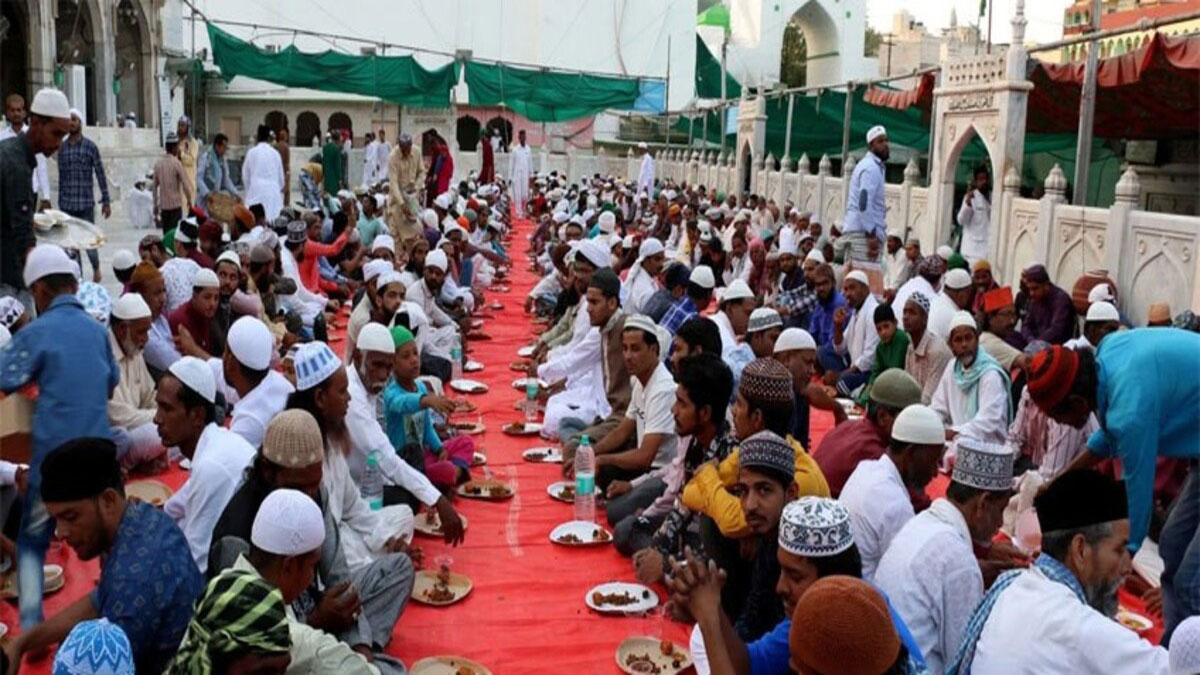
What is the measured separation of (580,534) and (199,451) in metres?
1.84

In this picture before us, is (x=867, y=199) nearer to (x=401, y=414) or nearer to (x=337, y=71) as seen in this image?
(x=401, y=414)

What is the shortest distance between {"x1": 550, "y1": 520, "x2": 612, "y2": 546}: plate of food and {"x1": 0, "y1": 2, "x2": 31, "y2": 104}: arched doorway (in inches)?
674

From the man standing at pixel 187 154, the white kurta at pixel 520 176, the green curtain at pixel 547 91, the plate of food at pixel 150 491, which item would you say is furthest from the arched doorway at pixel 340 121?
the plate of food at pixel 150 491

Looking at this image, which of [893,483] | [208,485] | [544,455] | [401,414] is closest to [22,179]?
Answer: [401,414]

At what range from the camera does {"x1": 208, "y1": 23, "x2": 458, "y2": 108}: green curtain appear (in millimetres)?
19797

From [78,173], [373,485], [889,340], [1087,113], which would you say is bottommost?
[373,485]

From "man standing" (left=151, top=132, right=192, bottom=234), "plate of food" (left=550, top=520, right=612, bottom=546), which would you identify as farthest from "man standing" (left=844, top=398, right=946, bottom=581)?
"man standing" (left=151, top=132, right=192, bottom=234)

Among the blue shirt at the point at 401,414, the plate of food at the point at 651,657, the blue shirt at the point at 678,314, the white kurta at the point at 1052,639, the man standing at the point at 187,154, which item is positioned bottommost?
the plate of food at the point at 651,657

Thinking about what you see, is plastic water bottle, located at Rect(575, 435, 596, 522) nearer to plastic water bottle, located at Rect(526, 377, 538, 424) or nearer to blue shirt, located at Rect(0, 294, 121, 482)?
plastic water bottle, located at Rect(526, 377, 538, 424)

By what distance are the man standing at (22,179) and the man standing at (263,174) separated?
7.59 metres

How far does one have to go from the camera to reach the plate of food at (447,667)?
11.3ft

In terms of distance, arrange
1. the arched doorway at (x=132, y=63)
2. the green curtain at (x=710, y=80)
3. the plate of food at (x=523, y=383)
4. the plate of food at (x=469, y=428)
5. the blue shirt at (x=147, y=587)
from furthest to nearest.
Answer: the green curtain at (x=710, y=80)
the arched doorway at (x=132, y=63)
the plate of food at (x=523, y=383)
the plate of food at (x=469, y=428)
the blue shirt at (x=147, y=587)

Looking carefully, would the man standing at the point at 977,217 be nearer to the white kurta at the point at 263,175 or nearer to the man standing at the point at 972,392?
the man standing at the point at 972,392

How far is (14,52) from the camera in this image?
1995 centimetres
